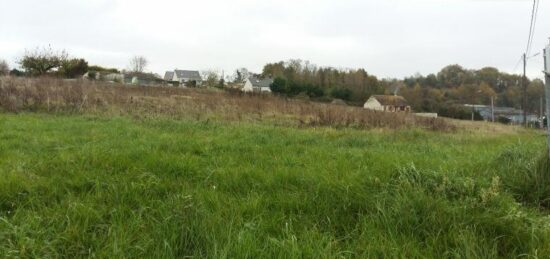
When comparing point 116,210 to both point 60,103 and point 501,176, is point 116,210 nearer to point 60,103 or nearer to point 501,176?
point 501,176

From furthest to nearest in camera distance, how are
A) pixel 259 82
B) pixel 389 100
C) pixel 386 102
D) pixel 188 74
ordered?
1. pixel 188 74
2. pixel 259 82
3. pixel 389 100
4. pixel 386 102

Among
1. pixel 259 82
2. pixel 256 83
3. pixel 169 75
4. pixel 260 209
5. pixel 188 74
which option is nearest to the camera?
pixel 260 209

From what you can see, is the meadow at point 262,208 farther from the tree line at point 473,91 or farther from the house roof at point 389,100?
the tree line at point 473,91

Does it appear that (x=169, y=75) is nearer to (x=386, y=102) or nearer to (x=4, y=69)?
(x=386, y=102)

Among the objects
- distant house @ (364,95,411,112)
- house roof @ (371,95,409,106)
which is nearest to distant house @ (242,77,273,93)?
distant house @ (364,95,411,112)

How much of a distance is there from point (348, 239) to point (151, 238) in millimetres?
1416

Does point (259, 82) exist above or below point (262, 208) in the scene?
above

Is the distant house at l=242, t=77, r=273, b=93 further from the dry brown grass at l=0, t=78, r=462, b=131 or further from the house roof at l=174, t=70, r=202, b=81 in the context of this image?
the dry brown grass at l=0, t=78, r=462, b=131

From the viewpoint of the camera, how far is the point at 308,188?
4.15 metres

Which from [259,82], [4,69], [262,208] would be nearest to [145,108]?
[262,208]

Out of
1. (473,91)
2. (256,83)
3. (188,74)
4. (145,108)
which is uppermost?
(188,74)

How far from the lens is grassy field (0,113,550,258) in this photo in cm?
270

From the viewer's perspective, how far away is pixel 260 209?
3518mm

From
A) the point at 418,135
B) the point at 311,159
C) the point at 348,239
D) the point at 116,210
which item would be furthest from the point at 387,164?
the point at 418,135
